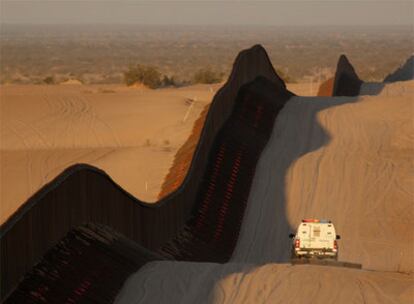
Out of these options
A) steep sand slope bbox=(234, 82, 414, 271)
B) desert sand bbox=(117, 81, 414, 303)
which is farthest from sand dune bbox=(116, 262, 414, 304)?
steep sand slope bbox=(234, 82, 414, 271)

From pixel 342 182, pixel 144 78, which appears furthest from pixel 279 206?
pixel 144 78

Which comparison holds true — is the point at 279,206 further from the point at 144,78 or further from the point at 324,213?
the point at 144,78

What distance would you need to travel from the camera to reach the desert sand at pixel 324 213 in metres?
19.6

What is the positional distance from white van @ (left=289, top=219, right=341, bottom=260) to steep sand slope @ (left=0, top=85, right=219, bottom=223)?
847 cm

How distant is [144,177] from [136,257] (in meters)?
15.0

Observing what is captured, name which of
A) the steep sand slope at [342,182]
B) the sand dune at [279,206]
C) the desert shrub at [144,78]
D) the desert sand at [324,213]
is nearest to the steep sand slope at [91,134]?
the sand dune at [279,206]

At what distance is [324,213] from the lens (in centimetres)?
3050

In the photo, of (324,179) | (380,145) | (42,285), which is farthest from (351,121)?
(42,285)

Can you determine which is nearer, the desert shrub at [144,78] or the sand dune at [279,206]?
the sand dune at [279,206]

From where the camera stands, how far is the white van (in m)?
24.4

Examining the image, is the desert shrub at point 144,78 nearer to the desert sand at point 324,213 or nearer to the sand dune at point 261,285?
the desert sand at point 324,213

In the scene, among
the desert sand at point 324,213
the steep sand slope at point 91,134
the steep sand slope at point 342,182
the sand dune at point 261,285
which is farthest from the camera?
the steep sand slope at point 91,134

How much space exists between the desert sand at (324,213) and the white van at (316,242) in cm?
122

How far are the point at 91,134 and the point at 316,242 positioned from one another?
81.7 feet
